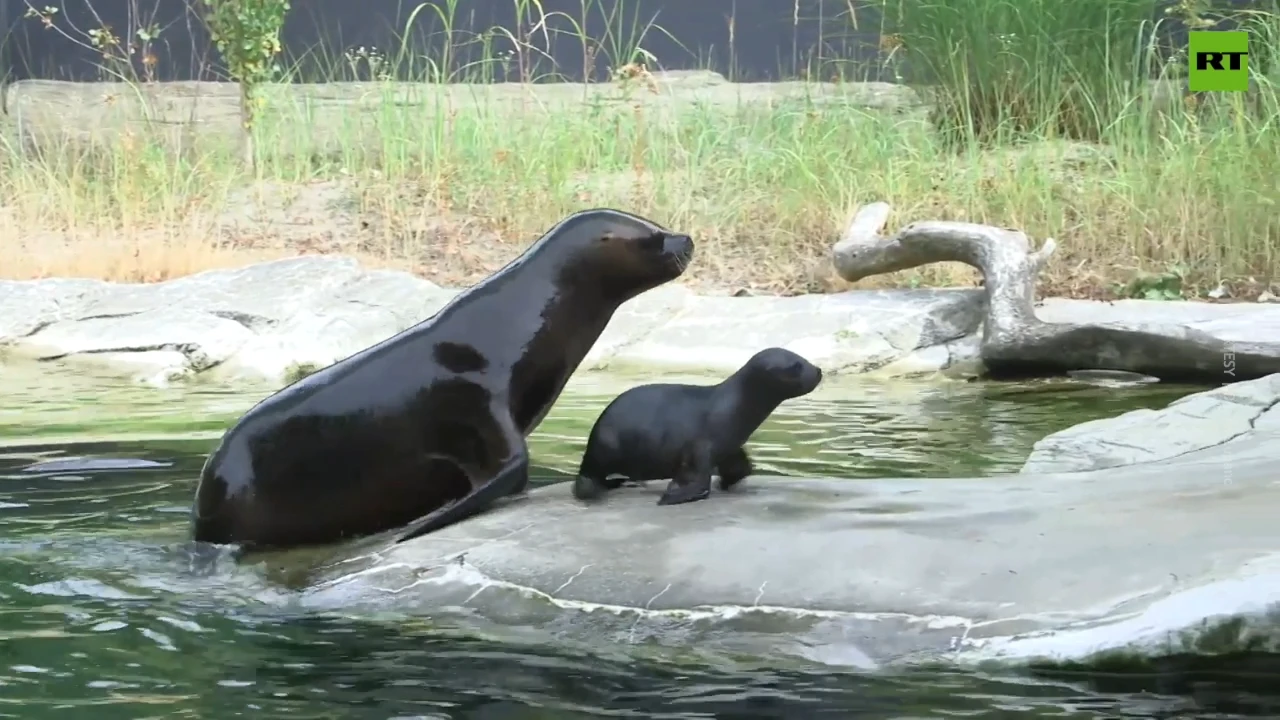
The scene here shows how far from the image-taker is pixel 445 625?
3043mm

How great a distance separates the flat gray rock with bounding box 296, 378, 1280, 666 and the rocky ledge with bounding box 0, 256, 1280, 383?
3.69 metres

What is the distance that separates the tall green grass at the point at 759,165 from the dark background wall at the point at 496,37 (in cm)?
17

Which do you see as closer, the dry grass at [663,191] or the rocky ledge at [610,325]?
the rocky ledge at [610,325]

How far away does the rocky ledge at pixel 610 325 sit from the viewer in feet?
23.8

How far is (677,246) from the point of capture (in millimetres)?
3842

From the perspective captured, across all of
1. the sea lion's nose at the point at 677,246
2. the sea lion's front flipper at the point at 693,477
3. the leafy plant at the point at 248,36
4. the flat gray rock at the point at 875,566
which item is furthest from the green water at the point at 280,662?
the leafy plant at the point at 248,36

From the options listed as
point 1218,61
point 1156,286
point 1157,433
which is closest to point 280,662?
point 1157,433

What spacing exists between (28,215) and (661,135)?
4.67 m

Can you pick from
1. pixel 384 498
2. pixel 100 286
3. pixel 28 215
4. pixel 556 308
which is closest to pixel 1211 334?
pixel 556 308

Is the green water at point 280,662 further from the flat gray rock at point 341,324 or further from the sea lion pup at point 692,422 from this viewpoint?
the flat gray rock at point 341,324

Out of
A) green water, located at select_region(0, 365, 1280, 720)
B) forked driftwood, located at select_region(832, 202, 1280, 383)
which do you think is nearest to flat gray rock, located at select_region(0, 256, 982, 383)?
forked driftwood, located at select_region(832, 202, 1280, 383)

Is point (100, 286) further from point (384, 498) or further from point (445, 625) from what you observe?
point (445, 625)

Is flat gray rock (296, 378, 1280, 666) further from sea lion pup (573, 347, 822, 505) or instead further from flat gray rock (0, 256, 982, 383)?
flat gray rock (0, 256, 982, 383)

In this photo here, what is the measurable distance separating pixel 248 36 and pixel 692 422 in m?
9.00
